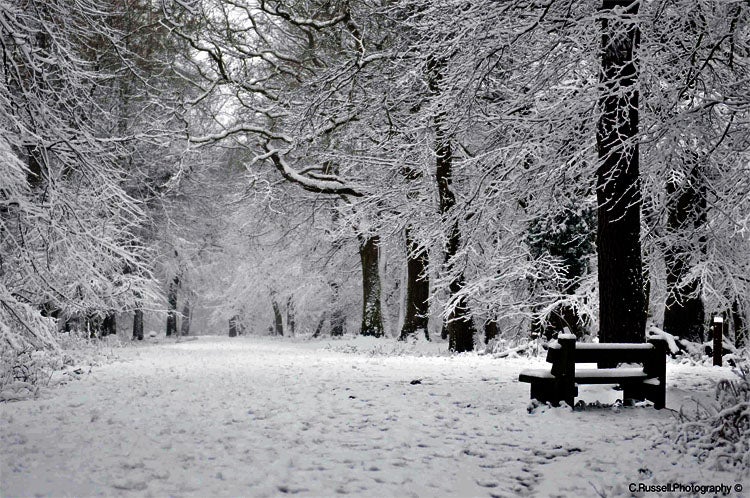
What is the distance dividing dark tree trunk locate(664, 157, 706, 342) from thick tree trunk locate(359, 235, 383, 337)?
10801 mm

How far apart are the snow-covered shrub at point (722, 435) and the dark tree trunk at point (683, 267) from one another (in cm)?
737

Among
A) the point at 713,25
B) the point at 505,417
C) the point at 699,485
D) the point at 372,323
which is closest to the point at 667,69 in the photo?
the point at 713,25

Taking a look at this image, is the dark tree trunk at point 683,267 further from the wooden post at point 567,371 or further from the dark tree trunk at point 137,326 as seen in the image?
the dark tree trunk at point 137,326

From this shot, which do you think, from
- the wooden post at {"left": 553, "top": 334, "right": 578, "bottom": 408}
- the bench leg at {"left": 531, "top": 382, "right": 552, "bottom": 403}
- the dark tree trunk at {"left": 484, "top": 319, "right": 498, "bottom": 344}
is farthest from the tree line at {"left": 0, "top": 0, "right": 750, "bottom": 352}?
the bench leg at {"left": 531, "top": 382, "right": 552, "bottom": 403}

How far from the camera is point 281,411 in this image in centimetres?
764

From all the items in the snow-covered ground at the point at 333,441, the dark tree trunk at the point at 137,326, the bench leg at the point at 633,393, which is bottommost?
the dark tree trunk at the point at 137,326

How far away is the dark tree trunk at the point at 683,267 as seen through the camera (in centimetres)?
1288

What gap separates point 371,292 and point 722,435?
18118 millimetres

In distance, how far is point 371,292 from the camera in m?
23.2

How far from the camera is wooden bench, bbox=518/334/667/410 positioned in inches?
289

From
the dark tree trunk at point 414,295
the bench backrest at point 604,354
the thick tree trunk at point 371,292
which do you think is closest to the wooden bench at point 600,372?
the bench backrest at point 604,354

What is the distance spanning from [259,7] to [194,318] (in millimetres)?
52152

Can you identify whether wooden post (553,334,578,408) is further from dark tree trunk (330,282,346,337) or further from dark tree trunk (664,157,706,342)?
dark tree trunk (330,282,346,337)

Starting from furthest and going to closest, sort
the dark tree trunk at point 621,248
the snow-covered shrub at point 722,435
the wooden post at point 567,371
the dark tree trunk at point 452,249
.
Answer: the dark tree trunk at point 452,249
the dark tree trunk at point 621,248
the wooden post at point 567,371
the snow-covered shrub at point 722,435
